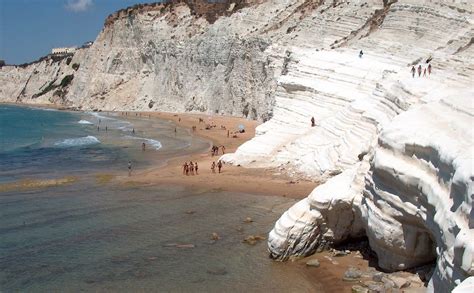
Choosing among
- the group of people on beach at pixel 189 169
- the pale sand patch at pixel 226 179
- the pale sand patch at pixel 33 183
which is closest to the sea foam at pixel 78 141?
the pale sand patch at pixel 226 179

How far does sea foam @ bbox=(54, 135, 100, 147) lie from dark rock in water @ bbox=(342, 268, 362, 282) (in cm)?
3523

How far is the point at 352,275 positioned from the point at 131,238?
7.69 m

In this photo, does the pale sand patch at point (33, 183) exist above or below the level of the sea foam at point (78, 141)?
above

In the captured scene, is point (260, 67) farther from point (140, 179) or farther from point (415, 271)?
point (415, 271)

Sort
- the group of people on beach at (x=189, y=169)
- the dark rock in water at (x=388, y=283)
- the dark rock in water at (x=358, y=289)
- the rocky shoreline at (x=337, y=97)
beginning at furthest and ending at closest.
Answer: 1. the group of people on beach at (x=189, y=169)
2. the dark rock in water at (x=358, y=289)
3. the dark rock in water at (x=388, y=283)
4. the rocky shoreline at (x=337, y=97)

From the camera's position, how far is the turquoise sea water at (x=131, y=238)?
1465cm

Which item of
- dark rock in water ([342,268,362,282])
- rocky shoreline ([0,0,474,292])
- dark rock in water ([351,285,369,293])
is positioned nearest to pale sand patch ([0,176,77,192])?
rocky shoreline ([0,0,474,292])

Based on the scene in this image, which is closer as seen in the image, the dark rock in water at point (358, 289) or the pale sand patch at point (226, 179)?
the dark rock in water at point (358, 289)

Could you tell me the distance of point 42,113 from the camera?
281 feet

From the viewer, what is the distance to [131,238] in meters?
18.3

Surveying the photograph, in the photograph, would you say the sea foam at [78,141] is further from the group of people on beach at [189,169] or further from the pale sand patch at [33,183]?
the group of people on beach at [189,169]

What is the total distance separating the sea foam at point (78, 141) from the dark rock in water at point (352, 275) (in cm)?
3523

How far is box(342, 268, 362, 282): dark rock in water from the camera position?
1377 centimetres

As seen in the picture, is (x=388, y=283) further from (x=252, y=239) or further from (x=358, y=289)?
(x=252, y=239)
